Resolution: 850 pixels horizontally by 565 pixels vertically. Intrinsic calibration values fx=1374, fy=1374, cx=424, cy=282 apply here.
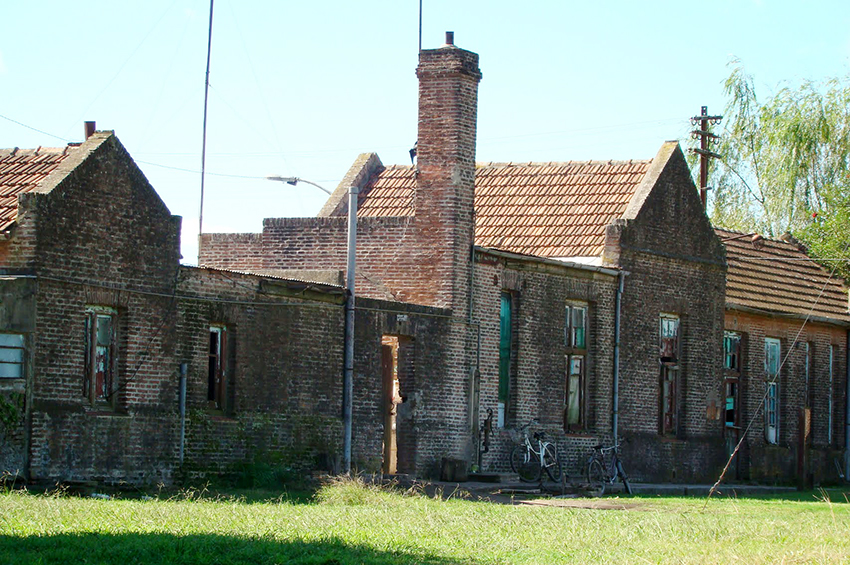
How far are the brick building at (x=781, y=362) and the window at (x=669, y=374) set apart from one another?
229 cm

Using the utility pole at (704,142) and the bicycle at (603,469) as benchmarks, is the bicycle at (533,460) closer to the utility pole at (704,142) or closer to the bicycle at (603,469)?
the bicycle at (603,469)

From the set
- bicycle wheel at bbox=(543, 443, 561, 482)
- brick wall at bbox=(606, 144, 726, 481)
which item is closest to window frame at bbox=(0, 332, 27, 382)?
bicycle wheel at bbox=(543, 443, 561, 482)

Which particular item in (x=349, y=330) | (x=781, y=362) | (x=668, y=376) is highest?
(x=349, y=330)

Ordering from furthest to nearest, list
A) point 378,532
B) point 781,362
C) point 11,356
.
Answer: point 781,362 → point 11,356 → point 378,532

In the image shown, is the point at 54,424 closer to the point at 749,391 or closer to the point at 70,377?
the point at 70,377

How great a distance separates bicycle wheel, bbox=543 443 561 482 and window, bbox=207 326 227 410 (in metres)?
7.84

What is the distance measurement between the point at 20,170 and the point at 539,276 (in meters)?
11.2

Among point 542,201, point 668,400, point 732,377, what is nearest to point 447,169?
point 542,201

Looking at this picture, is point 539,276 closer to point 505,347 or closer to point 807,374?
point 505,347

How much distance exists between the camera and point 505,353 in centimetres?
2850

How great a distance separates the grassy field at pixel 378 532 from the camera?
13375 mm

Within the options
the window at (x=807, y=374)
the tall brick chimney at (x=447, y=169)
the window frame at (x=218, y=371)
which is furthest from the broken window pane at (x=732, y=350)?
the window frame at (x=218, y=371)

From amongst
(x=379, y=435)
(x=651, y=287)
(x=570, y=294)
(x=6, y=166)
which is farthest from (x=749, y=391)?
(x=6, y=166)

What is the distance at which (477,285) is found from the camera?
27.6 meters
